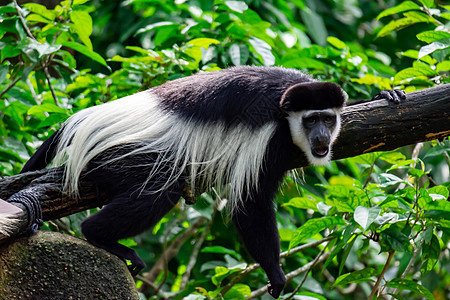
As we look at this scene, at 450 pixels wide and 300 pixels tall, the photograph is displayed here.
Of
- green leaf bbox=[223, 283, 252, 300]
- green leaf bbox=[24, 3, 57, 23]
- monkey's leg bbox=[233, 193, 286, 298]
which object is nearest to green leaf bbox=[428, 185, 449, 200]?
monkey's leg bbox=[233, 193, 286, 298]

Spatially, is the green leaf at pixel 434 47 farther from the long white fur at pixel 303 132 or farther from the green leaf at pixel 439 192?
the green leaf at pixel 439 192

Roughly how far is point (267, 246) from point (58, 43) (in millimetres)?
1353

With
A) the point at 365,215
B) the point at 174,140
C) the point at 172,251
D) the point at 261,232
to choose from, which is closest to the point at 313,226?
the point at 365,215

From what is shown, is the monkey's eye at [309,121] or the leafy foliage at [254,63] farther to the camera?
the monkey's eye at [309,121]

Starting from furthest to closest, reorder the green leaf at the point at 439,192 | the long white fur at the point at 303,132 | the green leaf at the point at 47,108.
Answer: the green leaf at the point at 47,108
the long white fur at the point at 303,132
the green leaf at the point at 439,192

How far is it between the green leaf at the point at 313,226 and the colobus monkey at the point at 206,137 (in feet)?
0.94

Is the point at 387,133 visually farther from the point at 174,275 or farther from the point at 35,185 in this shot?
the point at 174,275

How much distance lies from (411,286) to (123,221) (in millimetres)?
1144

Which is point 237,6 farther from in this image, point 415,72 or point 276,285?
point 276,285

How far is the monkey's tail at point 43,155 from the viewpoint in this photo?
252cm

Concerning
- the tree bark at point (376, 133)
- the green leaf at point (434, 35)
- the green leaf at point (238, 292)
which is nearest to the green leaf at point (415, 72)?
the green leaf at point (434, 35)

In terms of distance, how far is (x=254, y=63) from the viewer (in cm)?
323

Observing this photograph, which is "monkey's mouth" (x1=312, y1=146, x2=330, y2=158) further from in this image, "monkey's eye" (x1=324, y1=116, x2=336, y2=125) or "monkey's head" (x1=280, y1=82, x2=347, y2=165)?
"monkey's eye" (x1=324, y1=116, x2=336, y2=125)

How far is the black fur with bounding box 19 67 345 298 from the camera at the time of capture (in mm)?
2260
